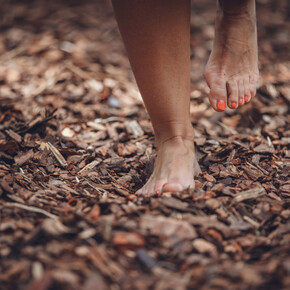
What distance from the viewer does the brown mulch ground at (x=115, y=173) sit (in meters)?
0.79

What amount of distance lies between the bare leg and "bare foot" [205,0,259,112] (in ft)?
0.60

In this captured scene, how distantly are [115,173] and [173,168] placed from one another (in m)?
0.31

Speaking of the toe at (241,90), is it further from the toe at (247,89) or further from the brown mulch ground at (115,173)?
the brown mulch ground at (115,173)

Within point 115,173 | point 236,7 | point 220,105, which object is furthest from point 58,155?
point 236,7

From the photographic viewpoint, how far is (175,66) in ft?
4.04

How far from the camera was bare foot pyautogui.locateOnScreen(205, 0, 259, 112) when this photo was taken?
1.40m

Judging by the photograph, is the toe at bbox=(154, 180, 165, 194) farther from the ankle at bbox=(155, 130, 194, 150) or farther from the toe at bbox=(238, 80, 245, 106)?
the toe at bbox=(238, 80, 245, 106)

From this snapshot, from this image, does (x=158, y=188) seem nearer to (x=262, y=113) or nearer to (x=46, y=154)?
Answer: (x=46, y=154)

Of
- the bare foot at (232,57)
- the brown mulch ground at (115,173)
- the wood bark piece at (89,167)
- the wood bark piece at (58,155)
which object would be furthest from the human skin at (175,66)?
the wood bark piece at (58,155)

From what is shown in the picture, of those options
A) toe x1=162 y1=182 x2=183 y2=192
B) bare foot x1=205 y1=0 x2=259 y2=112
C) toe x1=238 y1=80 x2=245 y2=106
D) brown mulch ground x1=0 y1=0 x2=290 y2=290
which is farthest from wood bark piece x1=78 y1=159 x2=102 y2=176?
toe x1=238 y1=80 x2=245 y2=106

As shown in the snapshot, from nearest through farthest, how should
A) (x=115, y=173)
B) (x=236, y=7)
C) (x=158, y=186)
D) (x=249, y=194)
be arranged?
1. (x=249, y=194)
2. (x=158, y=186)
3. (x=236, y=7)
4. (x=115, y=173)

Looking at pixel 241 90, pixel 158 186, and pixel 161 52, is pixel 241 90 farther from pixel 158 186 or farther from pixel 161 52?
pixel 158 186

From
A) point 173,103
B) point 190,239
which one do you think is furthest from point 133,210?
point 173,103

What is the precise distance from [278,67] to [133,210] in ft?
6.64
